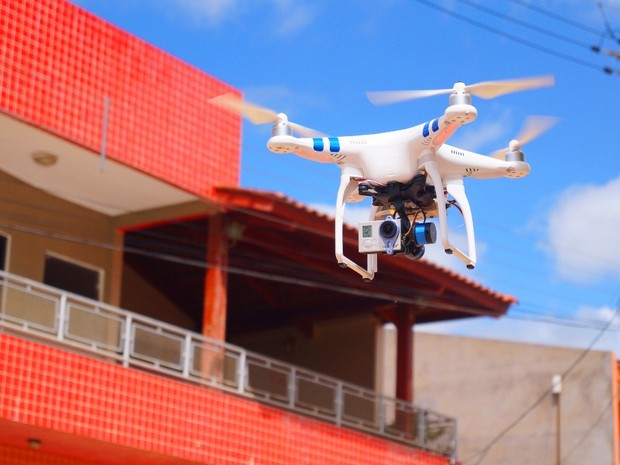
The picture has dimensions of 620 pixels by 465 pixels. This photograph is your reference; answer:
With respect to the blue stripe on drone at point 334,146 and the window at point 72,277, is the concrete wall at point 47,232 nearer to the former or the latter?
the window at point 72,277

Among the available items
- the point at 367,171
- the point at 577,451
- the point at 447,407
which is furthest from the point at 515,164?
the point at 447,407

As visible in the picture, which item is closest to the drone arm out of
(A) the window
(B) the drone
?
(B) the drone

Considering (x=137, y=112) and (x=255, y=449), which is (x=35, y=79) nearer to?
(x=137, y=112)

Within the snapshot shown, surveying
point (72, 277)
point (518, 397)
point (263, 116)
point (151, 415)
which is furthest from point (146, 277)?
point (263, 116)

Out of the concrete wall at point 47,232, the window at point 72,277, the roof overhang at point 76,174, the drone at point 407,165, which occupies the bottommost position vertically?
the drone at point 407,165

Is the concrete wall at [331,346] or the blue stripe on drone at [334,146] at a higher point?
A: the concrete wall at [331,346]

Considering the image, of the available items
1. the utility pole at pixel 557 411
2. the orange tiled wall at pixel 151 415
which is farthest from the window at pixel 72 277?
the utility pole at pixel 557 411
